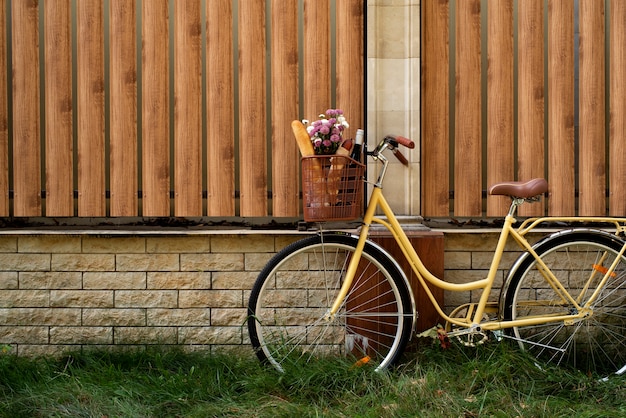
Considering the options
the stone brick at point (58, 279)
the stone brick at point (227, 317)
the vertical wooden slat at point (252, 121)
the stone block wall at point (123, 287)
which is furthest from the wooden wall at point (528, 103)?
the stone brick at point (58, 279)

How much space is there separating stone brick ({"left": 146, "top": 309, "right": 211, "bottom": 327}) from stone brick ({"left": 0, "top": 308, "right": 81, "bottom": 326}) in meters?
0.48

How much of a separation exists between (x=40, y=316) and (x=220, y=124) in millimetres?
1706

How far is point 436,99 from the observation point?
4.22 meters

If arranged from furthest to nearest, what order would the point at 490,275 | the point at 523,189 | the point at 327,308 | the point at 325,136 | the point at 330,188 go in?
the point at 327,308, the point at 490,275, the point at 523,189, the point at 325,136, the point at 330,188

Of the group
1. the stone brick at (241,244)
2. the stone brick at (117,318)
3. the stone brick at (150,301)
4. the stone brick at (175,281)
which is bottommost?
the stone brick at (117,318)

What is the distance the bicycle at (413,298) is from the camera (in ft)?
12.0

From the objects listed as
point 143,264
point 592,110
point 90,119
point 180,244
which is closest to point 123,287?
point 143,264

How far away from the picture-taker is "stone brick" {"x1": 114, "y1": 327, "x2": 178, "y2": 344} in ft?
13.6

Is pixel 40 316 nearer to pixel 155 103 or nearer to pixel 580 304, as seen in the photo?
pixel 155 103

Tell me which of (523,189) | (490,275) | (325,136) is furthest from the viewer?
(490,275)

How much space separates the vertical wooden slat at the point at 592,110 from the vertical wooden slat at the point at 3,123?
12.4ft

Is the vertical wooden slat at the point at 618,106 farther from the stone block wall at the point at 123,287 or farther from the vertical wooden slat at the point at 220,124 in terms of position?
the vertical wooden slat at the point at 220,124

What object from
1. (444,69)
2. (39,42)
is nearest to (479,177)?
(444,69)

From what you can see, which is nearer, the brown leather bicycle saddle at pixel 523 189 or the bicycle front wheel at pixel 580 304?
the brown leather bicycle saddle at pixel 523 189
